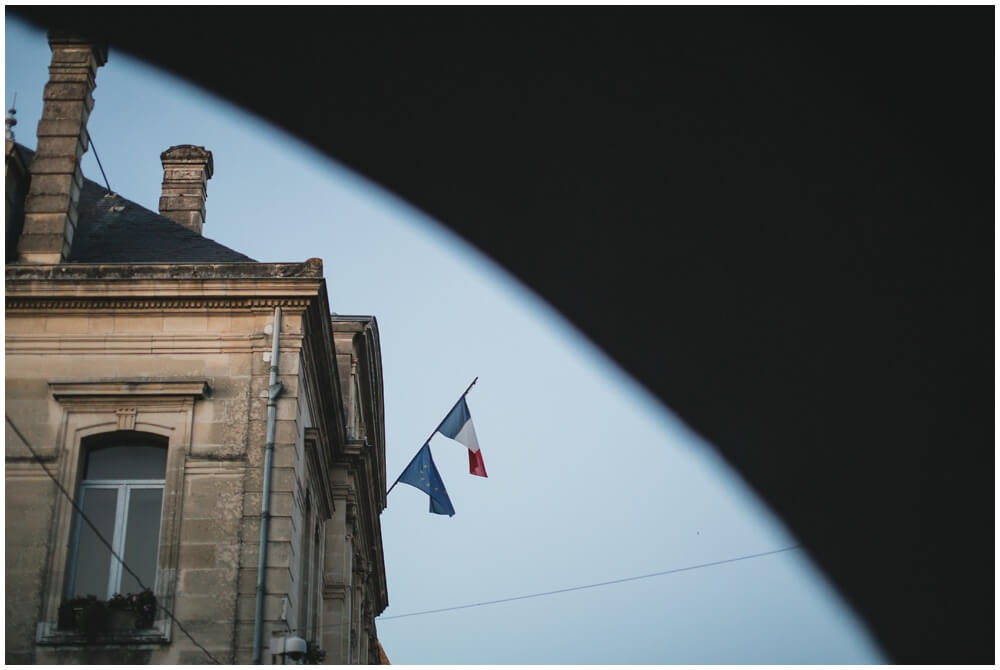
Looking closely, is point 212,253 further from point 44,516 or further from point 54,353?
point 44,516

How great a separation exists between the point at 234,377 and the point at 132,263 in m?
2.03

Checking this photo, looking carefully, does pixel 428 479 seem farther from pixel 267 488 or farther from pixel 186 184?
pixel 186 184

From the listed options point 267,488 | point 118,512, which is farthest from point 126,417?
point 267,488

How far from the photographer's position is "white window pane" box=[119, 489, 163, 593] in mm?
15289

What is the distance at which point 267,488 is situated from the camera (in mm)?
15586

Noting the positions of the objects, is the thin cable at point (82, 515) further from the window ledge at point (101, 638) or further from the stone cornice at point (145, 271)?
the stone cornice at point (145, 271)

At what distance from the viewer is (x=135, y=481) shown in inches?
627

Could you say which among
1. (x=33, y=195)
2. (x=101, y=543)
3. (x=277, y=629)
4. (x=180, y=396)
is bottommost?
(x=277, y=629)

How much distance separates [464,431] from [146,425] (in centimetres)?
683

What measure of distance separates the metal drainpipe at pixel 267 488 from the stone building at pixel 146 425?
25 millimetres

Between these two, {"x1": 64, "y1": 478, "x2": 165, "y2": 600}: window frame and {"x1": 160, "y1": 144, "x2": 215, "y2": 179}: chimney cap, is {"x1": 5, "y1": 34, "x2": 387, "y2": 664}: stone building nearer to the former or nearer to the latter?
{"x1": 64, "y1": 478, "x2": 165, "y2": 600}: window frame

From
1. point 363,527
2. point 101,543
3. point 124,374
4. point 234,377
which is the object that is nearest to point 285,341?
point 234,377

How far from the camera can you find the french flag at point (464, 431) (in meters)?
21.5

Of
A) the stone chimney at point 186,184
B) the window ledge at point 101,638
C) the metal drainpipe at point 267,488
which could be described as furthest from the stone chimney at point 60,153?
the stone chimney at point 186,184
